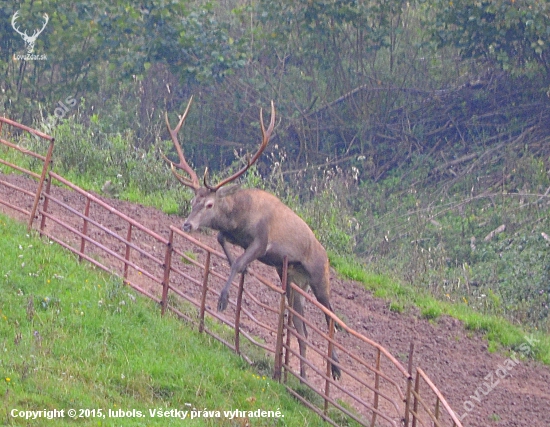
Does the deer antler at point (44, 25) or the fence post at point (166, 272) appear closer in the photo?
the fence post at point (166, 272)

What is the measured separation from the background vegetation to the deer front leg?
741 cm

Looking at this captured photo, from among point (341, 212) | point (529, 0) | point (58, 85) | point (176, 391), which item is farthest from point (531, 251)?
point (58, 85)

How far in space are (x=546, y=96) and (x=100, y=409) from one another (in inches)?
650

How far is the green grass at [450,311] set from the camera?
12877 mm

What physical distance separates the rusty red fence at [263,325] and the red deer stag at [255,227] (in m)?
0.24

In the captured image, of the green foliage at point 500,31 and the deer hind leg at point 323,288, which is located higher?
the green foliage at point 500,31

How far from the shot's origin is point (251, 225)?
9.50m

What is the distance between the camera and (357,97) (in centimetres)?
2345

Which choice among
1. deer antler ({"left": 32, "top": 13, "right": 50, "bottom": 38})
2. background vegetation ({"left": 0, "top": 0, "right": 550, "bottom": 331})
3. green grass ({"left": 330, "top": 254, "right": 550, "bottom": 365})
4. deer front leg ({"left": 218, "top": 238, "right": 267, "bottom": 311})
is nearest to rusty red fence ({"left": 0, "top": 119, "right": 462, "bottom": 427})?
deer front leg ({"left": 218, "top": 238, "right": 267, "bottom": 311})

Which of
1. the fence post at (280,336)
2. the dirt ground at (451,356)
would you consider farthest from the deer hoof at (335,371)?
the dirt ground at (451,356)

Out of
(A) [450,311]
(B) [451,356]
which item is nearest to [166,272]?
(B) [451,356]

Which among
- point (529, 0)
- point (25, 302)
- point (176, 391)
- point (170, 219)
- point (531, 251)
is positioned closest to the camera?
point (176, 391)

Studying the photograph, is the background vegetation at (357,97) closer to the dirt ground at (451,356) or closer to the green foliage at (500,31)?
the green foliage at (500,31)

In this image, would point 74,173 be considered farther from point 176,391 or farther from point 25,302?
point 176,391
